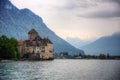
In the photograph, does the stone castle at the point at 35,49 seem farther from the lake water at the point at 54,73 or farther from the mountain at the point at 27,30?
the mountain at the point at 27,30

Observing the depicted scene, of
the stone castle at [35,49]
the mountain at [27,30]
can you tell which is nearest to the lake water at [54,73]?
the stone castle at [35,49]

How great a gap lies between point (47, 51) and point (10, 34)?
328 feet

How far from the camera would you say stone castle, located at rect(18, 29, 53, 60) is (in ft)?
254

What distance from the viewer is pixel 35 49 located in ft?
263

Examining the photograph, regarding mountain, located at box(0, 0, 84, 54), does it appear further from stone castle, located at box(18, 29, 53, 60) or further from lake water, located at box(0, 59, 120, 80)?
lake water, located at box(0, 59, 120, 80)

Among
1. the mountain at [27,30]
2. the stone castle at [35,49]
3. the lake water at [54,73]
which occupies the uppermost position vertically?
the mountain at [27,30]

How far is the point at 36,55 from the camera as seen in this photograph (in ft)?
258

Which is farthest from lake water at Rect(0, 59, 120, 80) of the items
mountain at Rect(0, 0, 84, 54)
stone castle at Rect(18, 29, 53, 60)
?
mountain at Rect(0, 0, 84, 54)

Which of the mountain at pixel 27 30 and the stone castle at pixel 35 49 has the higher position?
the mountain at pixel 27 30

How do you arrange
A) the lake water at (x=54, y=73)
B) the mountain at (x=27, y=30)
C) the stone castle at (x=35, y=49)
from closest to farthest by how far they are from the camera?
1. the lake water at (x=54, y=73)
2. the stone castle at (x=35, y=49)
3. the mountain at (x=27, y=30)

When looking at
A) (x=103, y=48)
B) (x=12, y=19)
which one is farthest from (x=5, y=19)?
(x=103, y=48)

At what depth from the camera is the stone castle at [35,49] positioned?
77.3 meters

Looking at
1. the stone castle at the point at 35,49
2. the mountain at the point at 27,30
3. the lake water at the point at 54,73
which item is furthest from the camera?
the mountain at the point at 27,30

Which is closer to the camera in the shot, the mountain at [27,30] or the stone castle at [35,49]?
the stone castle at [35,49]
